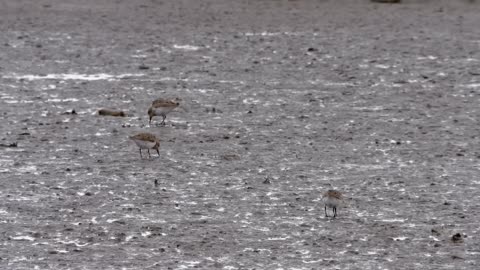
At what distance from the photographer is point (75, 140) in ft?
44.5

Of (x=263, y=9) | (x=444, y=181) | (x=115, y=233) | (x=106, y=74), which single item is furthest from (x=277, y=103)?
(x=263, y=9)

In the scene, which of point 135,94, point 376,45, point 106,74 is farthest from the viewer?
point 376,45

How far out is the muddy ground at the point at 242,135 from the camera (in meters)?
9.62

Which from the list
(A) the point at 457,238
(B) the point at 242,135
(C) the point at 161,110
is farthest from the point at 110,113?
(A) the point at 457,238

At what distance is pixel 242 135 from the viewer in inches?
545

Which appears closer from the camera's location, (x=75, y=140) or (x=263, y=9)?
(x=75, y=140)

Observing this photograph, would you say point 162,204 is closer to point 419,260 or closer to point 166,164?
Answer: point 166,164

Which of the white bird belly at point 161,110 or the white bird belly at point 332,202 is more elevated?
the white bird belly at point 161,110

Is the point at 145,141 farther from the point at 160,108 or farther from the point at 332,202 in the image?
the point at 332,202

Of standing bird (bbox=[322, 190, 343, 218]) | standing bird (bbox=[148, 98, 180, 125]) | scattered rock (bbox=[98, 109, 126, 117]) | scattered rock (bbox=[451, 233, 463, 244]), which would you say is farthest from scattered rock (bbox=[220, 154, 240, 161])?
scattered rock (bbox=[451, 233, 463, 244])

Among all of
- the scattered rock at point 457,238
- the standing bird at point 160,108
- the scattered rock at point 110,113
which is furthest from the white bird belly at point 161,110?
the scattered rock at point 457,238

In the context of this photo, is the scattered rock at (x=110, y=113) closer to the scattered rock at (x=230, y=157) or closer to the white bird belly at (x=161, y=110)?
the white bird belly at (x=161, y=110)

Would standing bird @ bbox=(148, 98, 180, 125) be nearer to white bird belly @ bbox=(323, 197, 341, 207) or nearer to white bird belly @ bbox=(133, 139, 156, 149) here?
white bird belly @ bbox=(133, 139, 156, 149)

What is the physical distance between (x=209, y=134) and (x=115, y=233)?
4220mm
